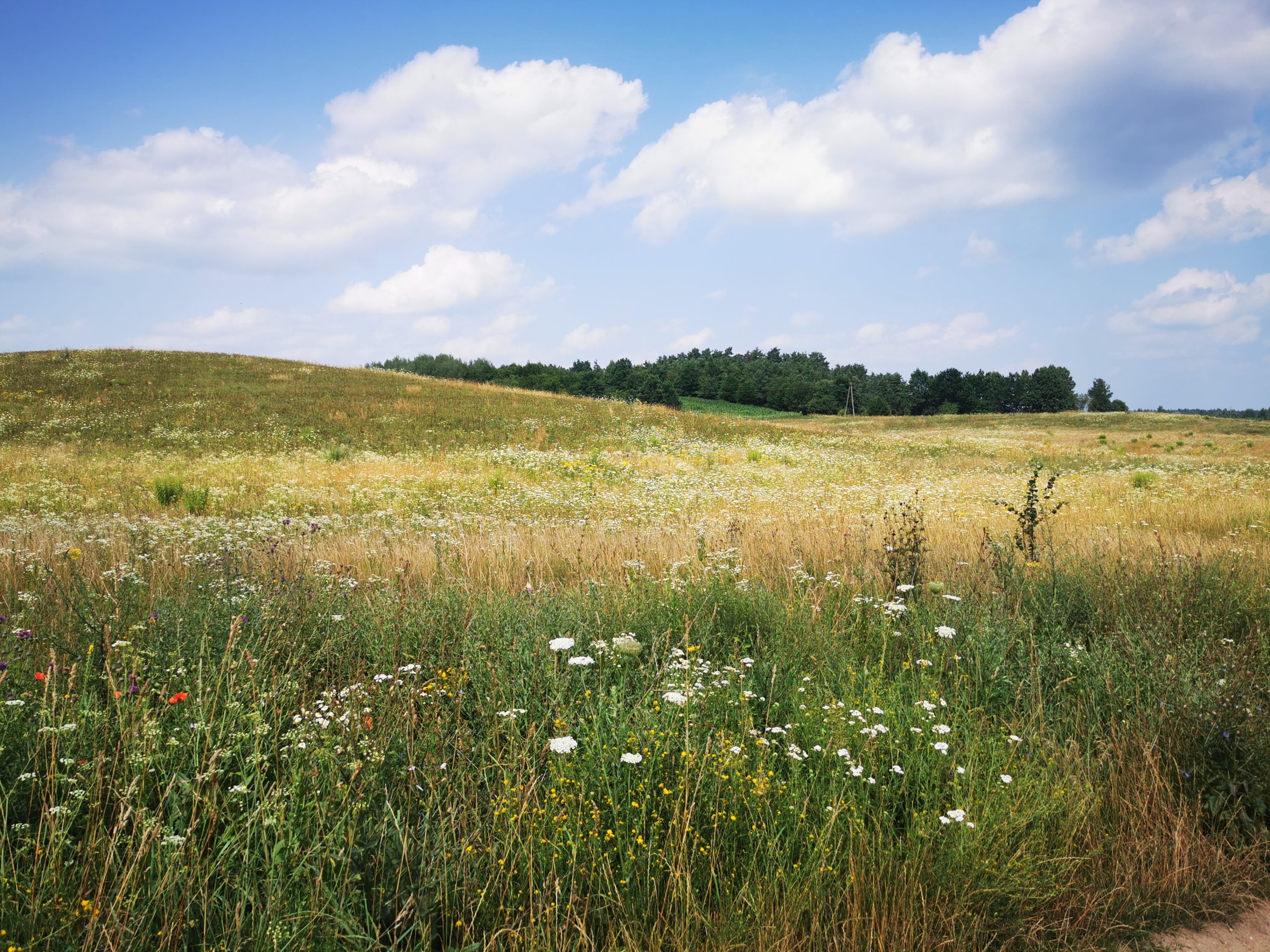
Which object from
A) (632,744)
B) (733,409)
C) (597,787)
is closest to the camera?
(597,787)

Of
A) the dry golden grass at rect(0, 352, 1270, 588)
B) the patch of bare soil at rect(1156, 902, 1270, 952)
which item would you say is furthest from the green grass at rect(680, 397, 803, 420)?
the patch of bare soil at rect(1156, 902, 1270, 952)

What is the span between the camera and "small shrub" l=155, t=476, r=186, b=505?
15.3 metres

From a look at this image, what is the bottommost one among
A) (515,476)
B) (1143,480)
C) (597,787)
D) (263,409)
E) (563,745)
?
(515,476)

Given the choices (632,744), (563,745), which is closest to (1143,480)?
(632,744)

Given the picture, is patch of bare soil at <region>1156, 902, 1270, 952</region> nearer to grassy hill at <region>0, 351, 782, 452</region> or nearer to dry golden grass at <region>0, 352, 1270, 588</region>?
dry golden grass at <region>0, 352, 1270, 588</region>

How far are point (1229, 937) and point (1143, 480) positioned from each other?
19775 millimetres

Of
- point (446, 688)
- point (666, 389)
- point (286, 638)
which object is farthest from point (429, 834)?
point (666, 389)

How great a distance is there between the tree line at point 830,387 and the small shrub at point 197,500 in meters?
77.8

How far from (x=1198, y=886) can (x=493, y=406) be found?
116ft

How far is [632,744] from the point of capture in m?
3.15

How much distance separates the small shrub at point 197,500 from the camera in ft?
46.2

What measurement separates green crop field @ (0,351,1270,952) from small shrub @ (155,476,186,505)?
25.0 ft

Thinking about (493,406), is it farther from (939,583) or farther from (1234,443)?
(1234,443)

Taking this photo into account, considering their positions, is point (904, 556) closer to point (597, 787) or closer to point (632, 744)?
point (632, 744)
